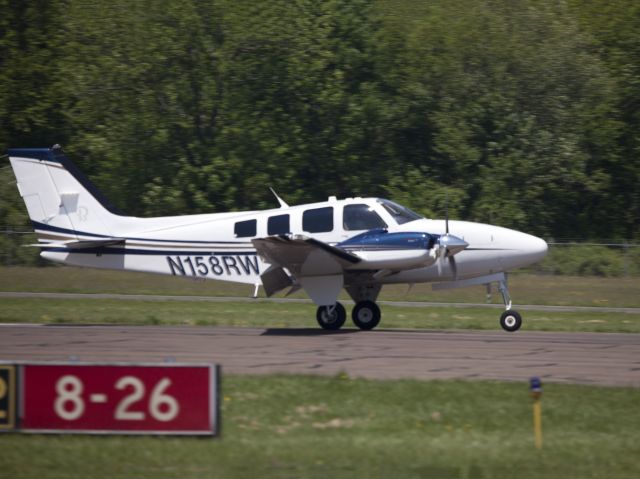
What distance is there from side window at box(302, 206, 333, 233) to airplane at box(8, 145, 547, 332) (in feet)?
0.07

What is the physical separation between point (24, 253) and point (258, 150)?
32.1 ft

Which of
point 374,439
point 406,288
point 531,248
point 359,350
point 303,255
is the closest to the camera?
point 374,439

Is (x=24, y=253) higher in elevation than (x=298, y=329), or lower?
higher

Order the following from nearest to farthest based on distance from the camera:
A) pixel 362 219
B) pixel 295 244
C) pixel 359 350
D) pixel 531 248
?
pixel 359 350 < pixel 295 244 < pixel 531 248 < pixel 362 219

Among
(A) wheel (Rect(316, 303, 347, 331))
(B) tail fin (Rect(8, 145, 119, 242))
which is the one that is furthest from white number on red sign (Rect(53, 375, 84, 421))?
(B) tail fin (Rect(8, 145, 119, 242))

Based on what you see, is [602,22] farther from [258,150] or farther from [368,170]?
[258,150]

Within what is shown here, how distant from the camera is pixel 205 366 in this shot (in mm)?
9469

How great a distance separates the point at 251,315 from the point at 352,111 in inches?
714

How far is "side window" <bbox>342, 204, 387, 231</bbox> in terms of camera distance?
754 inches

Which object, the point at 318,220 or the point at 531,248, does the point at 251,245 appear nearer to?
the point at 318,220

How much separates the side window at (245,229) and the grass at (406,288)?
9946mm

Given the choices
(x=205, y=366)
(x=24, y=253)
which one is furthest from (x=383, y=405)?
(x=24, y=253)

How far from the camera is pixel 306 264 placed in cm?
1883

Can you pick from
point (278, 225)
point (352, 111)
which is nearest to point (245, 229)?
point (278, 225)
